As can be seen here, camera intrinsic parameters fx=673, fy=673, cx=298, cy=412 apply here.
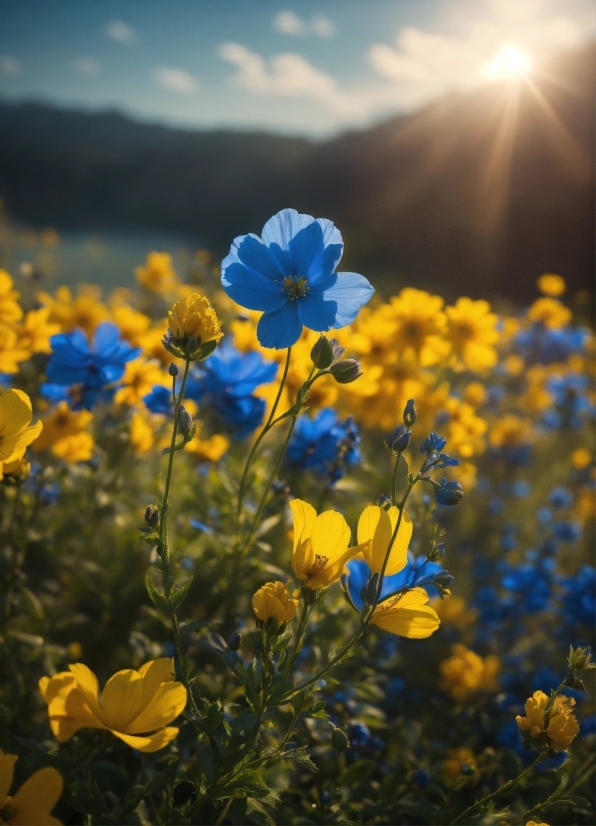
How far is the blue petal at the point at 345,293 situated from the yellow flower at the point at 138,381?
0.91 meters

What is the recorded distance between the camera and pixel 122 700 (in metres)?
0.90

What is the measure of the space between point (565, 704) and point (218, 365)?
42.2 inches

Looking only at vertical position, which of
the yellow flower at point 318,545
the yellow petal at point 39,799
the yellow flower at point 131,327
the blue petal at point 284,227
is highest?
the yellow flower at point 131,327

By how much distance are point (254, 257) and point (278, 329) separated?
0.13 metres

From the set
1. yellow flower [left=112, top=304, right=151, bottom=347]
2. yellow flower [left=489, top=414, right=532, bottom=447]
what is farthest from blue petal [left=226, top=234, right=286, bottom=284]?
yellow flower [left=489, top=414, right=532, bottom=447]

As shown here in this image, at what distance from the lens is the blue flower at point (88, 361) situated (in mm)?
1628

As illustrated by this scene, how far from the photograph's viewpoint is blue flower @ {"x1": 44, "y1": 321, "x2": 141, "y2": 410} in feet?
5.34

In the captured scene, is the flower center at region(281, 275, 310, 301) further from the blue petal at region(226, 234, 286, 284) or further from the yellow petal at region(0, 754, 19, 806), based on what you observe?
the yellow petal at region(0, 754, 19, 806)

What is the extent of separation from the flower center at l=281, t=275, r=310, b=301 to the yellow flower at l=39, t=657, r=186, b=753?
59 centimetres

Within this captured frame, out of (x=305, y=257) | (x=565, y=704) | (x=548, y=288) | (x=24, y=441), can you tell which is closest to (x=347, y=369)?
(x=305, y=257)

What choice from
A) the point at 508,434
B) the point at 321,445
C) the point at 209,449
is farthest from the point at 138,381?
the point at 508,434

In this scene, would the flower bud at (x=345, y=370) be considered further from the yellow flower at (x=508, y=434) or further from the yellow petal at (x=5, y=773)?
the yellow flower at (x=508, y=434)

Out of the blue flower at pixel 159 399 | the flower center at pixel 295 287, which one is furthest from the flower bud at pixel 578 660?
the blue flower at pixel 159 399

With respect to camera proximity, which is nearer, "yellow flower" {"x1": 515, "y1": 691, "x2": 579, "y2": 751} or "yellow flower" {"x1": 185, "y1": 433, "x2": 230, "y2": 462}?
"yellow flower" {"x1": 515, "y1": 691, "x2": 579, "y2": 751}
